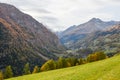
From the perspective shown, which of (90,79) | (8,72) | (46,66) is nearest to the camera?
(90,79)

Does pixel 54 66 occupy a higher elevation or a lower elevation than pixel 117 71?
lower

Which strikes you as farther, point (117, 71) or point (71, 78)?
point (71, 78)

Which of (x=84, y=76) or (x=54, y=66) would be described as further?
(x=54, y=66)

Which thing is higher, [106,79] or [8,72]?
[106,79]

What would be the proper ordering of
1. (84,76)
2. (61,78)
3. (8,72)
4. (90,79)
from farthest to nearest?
(8,72) → (61,78) → (84,76) → (90,79)

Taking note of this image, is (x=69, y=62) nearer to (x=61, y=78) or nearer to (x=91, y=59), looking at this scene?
(x=91, y=59)

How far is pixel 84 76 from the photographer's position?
1571 inches

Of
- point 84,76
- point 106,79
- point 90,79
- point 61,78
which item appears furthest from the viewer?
point 61,78

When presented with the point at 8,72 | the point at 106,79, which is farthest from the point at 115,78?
the point at 8,72

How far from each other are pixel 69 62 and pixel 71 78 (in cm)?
9298

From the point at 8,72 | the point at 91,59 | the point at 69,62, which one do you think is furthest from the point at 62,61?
the point at 8,72

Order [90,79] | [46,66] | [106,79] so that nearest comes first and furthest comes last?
1. [106,79]
2. [90,79]
3. [46,66]

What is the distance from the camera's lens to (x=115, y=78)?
3328 cm

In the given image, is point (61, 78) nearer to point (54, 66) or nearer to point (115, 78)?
point (115, 78)
